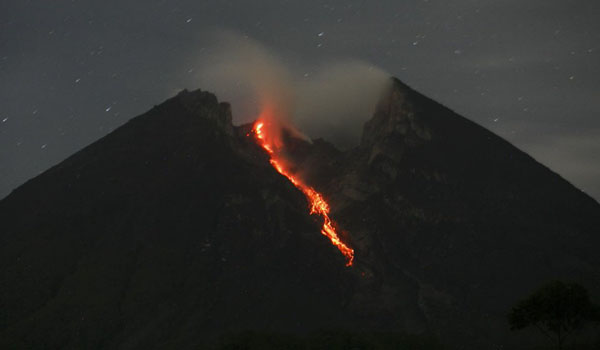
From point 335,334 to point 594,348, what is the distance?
75.6 m

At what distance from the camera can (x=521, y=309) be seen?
86.0m

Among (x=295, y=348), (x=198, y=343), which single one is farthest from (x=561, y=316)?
(x=198, y=343)

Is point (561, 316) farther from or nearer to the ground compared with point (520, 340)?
farther from the ground

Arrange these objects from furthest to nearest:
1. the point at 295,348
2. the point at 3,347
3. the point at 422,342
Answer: the point at 3,347 < the point at 422,342 < the point at 295,348

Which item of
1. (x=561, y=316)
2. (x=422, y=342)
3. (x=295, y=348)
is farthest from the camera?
(x=422, y=342)

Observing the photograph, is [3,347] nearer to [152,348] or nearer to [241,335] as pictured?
[152,348]

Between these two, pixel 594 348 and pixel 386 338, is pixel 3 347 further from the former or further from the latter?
pixel 594 348

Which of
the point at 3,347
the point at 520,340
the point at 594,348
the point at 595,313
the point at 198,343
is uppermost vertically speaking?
the point at 595,313

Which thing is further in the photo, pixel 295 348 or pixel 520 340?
pixel 520 340

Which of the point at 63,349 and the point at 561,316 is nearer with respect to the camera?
the point at 561,316

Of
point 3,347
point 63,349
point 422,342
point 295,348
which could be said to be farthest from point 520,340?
point 3,347

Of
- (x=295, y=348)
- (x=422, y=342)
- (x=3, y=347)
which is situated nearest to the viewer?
(x=295, y=348)

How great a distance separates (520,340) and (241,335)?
91166 millimetres

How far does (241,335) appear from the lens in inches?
6206
